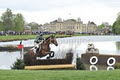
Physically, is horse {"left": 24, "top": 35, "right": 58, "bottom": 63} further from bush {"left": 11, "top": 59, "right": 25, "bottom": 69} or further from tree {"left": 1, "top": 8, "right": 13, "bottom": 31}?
tree {"left": 1, "top": 8, "right": 13, "bottom": 31}

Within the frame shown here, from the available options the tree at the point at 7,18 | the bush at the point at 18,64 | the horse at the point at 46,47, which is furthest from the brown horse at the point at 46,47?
the tree at the point at 7,18

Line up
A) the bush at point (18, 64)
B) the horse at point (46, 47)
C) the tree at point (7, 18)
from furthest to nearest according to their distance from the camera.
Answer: the tree at point (7, 18)
the horse at point (46, 47)
the bush at point (18, 64)

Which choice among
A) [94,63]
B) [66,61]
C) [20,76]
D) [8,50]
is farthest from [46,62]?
[8,50]

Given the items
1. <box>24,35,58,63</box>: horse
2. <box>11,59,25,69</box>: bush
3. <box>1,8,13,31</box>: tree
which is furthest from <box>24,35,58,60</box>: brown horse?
<box>1,8,13,31</box>: tree

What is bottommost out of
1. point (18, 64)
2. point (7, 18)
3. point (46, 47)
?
point (18, 64)

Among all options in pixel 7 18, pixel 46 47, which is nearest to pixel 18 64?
pixel 46 47

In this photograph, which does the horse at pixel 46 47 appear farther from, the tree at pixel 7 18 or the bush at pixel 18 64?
the tree at pixel 7 18

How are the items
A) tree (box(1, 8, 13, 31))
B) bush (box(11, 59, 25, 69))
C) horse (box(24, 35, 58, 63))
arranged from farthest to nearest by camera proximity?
tree (box(1, 8, 13, 31))
horse (box(24, 35, 58, 63))
bush (box(11, 59, 25, 69))

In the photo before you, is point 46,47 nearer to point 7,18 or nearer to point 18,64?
point 18,64

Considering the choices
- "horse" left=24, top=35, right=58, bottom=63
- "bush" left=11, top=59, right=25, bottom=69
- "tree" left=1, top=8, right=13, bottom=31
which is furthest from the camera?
"tree" left=1, top=8, right=13, bottom=31

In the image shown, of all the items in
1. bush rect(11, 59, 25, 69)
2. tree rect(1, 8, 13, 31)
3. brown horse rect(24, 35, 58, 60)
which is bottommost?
bush rect(11, 59, 25, 69)

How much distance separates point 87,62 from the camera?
26.6m

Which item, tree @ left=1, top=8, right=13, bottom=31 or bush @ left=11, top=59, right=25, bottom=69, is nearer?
bush @ left=11, top=59, right=25, bottom=69

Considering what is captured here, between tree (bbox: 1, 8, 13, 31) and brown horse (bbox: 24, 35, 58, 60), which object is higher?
tree (bbox: 1, 8, 13, 31)
